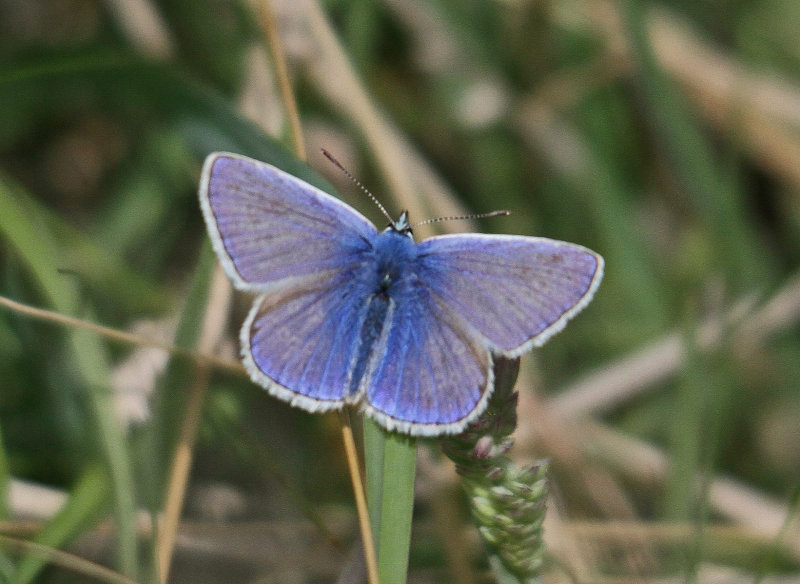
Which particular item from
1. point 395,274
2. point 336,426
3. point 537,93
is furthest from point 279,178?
point 537,93

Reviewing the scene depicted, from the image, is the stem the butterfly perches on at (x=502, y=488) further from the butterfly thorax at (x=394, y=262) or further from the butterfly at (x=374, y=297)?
the butterfly thorax at (x=394, y=262)

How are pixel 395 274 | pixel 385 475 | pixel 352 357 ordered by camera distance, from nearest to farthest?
pixel 385 475 < pixel 352 357 < pixel 395 274

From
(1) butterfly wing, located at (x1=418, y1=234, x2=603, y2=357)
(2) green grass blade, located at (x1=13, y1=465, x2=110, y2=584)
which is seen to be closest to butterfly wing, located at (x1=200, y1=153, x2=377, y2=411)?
(1) butterfly wing, located at (x1=418, y1=234, x2=603, y2=357)

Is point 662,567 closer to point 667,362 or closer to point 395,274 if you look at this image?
point 667,362

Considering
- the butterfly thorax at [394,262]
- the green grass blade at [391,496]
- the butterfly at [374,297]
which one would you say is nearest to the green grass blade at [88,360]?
the butterfly at [374,297]

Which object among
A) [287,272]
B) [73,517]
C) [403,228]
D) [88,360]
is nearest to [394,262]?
[403,228]

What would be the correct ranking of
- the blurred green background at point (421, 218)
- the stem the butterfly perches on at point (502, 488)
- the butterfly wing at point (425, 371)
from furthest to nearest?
1. the blurred green background at point (421, 218)
2. the butterfly wing at point (425, 371)
3. the stem the butterfly perches on at point (502, 488)

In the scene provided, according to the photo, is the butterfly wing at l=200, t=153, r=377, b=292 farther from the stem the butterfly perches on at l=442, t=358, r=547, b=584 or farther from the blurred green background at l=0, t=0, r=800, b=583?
the stem the butterfly perches on at l=442, t=358, r=547, b=584
